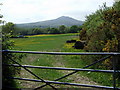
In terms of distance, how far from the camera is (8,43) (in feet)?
21.0

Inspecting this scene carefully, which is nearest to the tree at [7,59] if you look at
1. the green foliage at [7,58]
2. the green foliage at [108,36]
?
the green foliage at [7,58]

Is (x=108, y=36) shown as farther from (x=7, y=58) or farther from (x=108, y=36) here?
(x=7, y=58)

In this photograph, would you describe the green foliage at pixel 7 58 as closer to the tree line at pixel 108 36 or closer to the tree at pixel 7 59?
the tree at pixel 7 59

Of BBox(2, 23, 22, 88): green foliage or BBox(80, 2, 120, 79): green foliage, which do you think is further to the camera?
BBox(80, 2, 120, 79): green foliage

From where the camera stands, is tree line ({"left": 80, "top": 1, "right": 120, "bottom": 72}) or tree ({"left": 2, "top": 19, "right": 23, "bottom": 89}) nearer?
tree ({"left": 2, "top": 19, "right": 23, "bottom": 89})

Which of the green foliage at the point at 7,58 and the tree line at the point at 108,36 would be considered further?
the tree line at the point at 108,36

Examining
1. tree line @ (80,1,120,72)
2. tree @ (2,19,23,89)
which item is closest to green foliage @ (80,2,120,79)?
tree line @ (80,1,120,72)

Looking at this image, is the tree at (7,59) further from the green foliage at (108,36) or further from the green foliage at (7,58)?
the green foliage at (108,36)

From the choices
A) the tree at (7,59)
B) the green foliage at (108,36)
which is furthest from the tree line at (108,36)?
the tree at (7,59)

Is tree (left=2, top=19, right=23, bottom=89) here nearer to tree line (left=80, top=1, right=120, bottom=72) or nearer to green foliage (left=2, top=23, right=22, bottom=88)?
green foliage (left=2, top=23, right=22, bottom=88)

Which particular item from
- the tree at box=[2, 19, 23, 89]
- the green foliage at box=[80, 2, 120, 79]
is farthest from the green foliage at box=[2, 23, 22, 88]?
the green foliage at box=[80, 2, 120, 79]

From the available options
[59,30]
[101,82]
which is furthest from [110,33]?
[59,30]

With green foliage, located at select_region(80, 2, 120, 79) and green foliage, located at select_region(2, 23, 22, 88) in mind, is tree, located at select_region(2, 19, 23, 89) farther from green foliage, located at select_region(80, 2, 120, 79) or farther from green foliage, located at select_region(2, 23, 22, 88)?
green foliage, located at select_region(80, 2, 120, 79)

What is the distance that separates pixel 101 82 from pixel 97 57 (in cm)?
315
